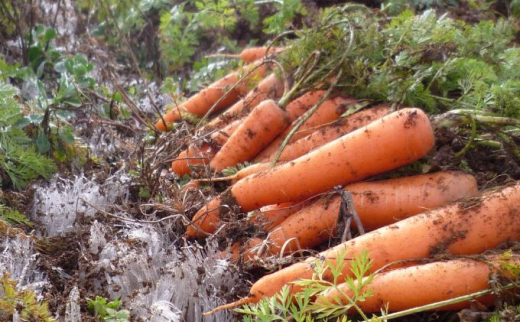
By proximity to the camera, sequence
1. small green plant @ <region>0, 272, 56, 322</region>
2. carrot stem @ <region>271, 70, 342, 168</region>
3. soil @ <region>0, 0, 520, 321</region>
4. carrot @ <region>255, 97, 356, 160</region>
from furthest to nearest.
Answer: carrot @ <region>255, 97, 356, 160</region>
carrot stem @ <region>271, 70, 342, 168</region>
soil @ <region>0, 0, 520, 321</region>
small green plant @ <region>0, 272, 56, 322</region>

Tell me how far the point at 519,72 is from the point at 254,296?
1.78m

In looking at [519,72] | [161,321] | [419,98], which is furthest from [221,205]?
[519,72]

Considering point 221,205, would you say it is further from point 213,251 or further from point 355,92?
point 355,92

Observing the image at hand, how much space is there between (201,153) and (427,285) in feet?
5.04

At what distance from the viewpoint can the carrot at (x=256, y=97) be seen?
384 cm

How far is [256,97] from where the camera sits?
3883 mm

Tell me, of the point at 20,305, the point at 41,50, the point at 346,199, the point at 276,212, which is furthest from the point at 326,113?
the point at 41,50

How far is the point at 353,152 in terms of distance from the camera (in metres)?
2.81

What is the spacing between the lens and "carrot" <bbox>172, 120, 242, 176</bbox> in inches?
134

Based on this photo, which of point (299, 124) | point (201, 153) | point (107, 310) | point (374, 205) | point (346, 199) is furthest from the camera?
point (201, 153)

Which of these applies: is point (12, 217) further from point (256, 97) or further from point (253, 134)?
point (256, 97)

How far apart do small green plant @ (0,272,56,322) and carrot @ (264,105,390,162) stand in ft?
4.94

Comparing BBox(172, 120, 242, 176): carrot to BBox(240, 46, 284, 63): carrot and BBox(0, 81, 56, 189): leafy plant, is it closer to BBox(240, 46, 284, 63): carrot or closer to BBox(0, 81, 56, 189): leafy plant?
BBox(0, 81, 56, 189): leafy plant

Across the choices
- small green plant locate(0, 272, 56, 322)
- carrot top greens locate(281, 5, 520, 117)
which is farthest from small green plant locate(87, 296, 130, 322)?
carrot top greens locate(281, 5, 520, 117)
